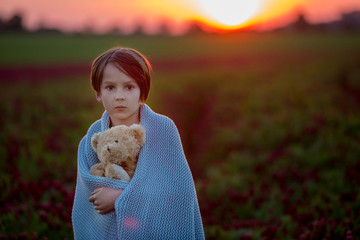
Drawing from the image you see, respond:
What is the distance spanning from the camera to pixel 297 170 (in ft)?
16.5

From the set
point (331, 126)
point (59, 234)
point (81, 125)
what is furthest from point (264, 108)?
point (59, 234)

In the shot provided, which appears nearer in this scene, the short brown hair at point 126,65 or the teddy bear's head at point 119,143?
the teddy bear's head at point 119,143

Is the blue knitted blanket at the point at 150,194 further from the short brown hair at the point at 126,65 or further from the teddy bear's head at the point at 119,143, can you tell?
the short brown hair at the point at 126,65

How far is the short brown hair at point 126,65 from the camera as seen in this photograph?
6.08 feet

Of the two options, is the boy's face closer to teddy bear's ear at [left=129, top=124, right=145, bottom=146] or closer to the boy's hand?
teddy bear's ear at [left=129, top=124, right=145, bottom=146]

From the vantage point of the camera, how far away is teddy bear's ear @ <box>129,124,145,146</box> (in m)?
1.80

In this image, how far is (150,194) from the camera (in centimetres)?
187

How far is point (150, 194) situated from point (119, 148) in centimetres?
39

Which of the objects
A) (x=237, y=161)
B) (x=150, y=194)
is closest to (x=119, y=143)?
(x=150, y=194)

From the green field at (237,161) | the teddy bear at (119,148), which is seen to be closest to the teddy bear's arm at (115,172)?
the teddy bear at (119,148)

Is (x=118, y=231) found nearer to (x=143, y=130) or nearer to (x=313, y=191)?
(x=143, y=130)

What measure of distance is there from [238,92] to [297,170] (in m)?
7.75

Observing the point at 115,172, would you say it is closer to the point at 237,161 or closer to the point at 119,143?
the point at 119,143

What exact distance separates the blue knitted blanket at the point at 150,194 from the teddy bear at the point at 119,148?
6 cm
